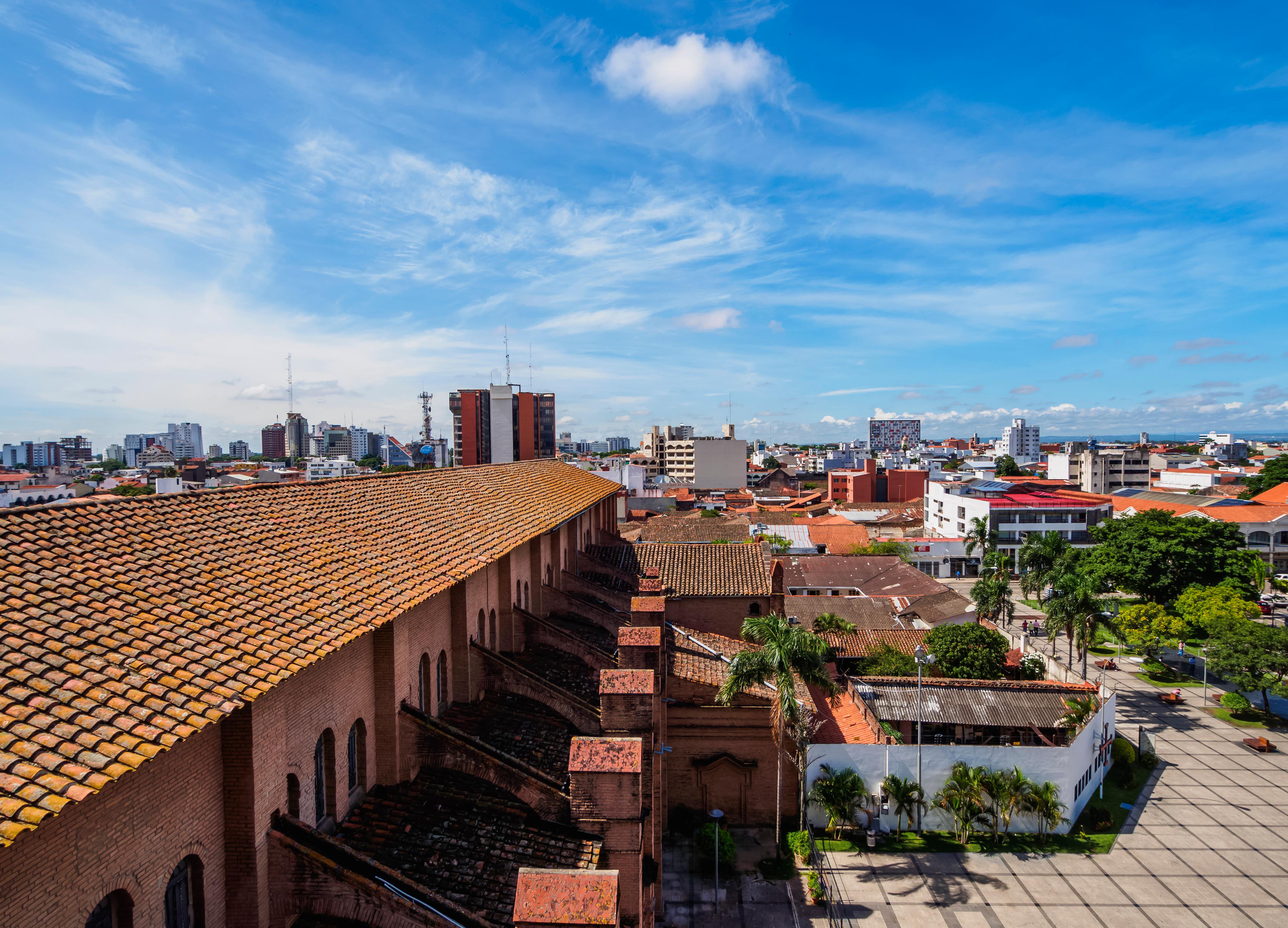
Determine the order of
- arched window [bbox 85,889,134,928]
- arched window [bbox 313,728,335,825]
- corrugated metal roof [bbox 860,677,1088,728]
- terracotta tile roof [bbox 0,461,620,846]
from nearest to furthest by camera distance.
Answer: terracotta tile roof [bbox 0,461,620,846] → arched window [bbox 85,889,134,928] → arched window [bbox 313,728,335,825] → corrugated metal roof [bbox 860,677,1088,728]

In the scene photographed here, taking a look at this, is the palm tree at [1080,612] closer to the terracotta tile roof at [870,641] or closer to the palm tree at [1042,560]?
the palm tree at [1042,560]

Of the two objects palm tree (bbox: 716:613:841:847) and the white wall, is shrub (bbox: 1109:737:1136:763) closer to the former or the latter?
the white wall

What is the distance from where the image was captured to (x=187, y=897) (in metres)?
7.24

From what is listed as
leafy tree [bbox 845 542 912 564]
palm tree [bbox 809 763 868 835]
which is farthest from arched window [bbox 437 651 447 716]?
leafy tree [bbox 845 542 912 564]

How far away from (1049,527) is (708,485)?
72.9m

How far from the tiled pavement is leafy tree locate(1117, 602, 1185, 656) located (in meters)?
13.1

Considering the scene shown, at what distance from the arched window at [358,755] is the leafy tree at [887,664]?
24982mm

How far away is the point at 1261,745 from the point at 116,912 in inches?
1625

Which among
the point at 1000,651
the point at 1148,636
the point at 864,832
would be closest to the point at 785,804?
the point at 864,832

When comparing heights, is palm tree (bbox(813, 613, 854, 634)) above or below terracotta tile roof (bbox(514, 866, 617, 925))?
below

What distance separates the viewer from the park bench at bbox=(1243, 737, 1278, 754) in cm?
3136

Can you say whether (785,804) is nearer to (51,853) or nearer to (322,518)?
(322,518)

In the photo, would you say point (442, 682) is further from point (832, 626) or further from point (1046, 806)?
point (832, 626)

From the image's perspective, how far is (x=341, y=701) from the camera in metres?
10.1
